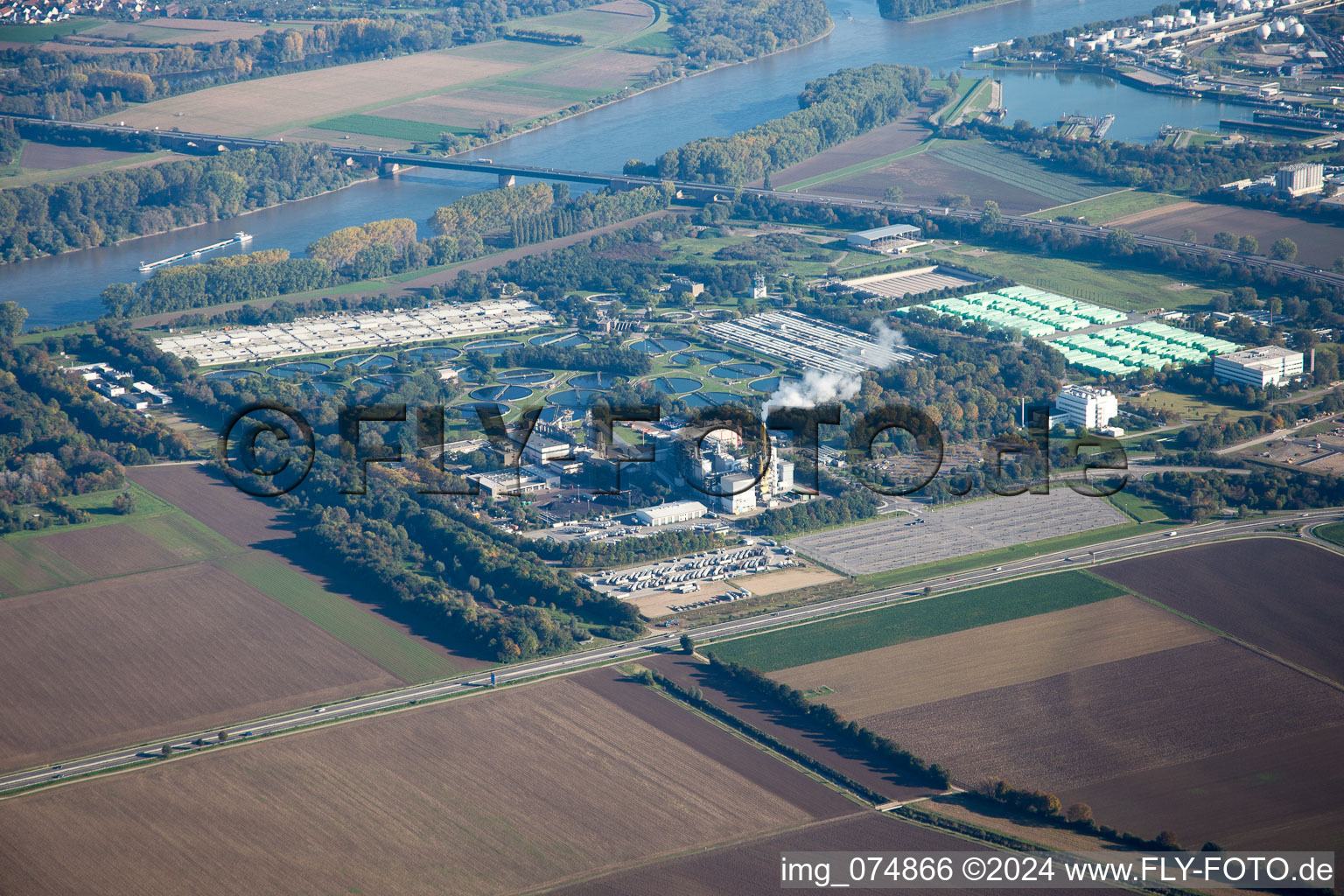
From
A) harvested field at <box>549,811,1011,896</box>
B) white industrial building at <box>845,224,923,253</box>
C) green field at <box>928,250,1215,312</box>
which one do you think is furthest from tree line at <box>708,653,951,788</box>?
white industrial building at <box>845,224,923,253</box>

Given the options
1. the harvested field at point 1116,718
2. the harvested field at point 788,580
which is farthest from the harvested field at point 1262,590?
the harvested field at point 788,580

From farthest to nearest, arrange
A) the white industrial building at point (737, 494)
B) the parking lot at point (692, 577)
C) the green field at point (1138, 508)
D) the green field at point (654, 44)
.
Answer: the green field at point (654, 44)
the white industrial building at point (737, 494)
the green field at point (1138, 508)
the parking lot at point (692, 577)

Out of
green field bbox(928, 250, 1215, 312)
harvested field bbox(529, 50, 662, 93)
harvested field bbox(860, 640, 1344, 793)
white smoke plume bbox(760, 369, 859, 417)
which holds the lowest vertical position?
harvested field bbox(860, 640, 1344, 793)

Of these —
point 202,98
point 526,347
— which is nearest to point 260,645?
→ point 526,347

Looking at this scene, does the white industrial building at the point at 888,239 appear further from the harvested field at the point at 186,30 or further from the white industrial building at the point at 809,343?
the harvested field at the point at 186,30

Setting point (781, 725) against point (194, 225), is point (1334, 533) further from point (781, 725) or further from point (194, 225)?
point (194, 225)

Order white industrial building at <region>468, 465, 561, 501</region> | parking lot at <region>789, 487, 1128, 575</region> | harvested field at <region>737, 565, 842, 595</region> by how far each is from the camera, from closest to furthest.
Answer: harvested field at <region>737, 565, 842, 595</region> → parking lot at <region>789, 487, 1128, 575</region> → white industrial building at <region>468, 465, 561, 501</region>

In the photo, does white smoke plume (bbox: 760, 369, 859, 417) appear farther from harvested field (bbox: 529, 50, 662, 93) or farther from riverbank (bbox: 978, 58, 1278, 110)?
harvested field (bbox: 529, 50, 662, 93)
